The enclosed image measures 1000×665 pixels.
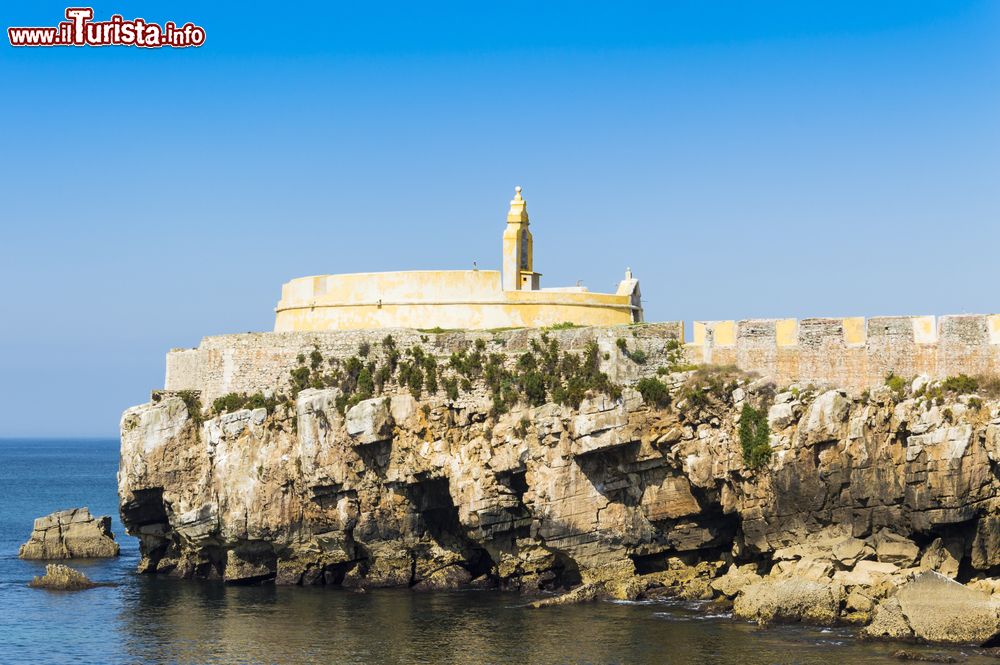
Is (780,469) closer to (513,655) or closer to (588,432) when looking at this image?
(588,432)

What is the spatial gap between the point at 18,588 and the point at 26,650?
38.1 feet

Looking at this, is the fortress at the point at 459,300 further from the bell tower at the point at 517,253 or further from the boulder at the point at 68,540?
the boulder at the point at 68,540

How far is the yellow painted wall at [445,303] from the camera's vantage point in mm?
53219

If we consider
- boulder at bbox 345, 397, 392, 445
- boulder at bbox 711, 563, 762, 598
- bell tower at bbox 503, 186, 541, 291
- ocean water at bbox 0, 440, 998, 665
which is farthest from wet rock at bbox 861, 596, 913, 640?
bell tower at bbox 503, 186, 541, 291

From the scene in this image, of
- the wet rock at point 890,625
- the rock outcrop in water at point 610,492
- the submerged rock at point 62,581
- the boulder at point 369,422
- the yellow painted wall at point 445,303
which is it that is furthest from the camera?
the yellow painted wall at point 445,303

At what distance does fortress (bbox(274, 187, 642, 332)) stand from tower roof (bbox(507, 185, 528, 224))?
4cm

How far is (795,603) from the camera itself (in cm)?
4047

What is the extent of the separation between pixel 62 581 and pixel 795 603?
84.9 ft

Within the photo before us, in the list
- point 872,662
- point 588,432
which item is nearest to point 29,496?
point 588,432

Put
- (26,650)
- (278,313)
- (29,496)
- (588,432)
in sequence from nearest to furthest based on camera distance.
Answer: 1. (26,650)
2. (588,432)
3. (278,313)
4. (29,496)

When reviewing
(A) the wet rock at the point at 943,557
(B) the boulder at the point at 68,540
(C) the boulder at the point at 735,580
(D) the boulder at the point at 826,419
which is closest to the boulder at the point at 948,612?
(A) the wet rock at the point at 943,557

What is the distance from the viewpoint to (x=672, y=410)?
150ft

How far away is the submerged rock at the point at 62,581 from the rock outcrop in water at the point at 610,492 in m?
3.16

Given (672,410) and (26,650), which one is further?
(672,410)
